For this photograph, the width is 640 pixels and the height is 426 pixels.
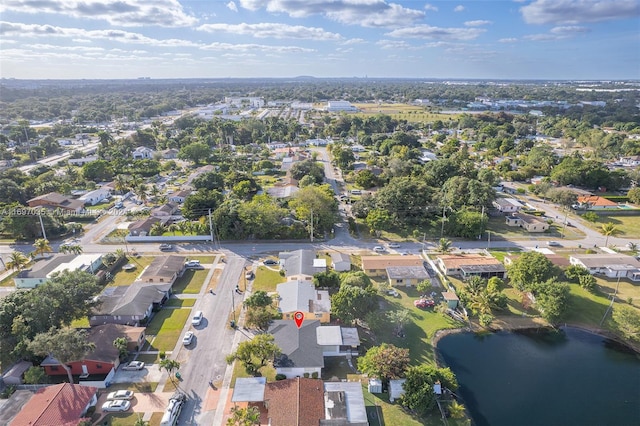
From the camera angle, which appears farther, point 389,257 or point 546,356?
point 389,257

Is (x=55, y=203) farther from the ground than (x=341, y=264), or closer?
farther from the ground

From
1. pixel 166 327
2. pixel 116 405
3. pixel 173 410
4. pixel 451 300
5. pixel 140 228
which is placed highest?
pixel 140 228

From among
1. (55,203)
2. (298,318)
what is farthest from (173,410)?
(55,203)

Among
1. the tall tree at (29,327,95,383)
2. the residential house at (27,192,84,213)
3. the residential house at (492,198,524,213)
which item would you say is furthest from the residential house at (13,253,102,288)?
the residential house at (492,198,524,213)

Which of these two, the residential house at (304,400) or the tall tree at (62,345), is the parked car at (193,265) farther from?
the residential house at (304,400)

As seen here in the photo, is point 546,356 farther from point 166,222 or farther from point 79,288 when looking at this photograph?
point 166,222

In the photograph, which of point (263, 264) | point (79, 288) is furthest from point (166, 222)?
point (79, 288)

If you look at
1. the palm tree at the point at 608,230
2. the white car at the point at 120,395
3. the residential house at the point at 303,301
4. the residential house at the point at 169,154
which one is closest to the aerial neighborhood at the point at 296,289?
the white car at the point at 120,395

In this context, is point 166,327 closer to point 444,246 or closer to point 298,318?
point 298,318
